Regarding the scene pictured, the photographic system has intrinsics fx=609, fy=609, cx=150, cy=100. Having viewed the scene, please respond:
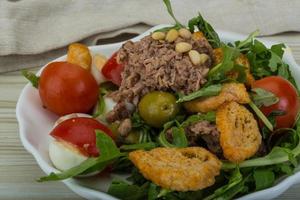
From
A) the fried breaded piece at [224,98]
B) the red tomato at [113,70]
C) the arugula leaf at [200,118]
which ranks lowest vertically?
the arugula leaf at [200,118]

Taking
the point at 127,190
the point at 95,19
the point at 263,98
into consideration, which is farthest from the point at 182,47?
the point at 95,19

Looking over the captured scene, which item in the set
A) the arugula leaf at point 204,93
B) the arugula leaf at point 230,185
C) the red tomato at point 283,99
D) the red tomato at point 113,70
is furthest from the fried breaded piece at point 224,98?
the red tomato at point 113,70

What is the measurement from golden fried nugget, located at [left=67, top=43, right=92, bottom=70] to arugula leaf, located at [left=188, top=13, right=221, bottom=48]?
36 centimetres

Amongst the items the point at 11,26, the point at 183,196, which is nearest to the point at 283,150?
the point at 183,196

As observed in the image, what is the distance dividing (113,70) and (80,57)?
13 cm

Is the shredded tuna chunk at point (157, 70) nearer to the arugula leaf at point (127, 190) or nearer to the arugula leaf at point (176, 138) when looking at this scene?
the arugula leaf at point (176, 138)

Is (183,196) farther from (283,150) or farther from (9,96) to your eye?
(9,96)

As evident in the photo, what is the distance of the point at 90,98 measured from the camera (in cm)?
193

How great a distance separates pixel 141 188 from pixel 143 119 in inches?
10.9

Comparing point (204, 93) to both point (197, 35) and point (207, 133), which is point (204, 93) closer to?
point (207, 133)

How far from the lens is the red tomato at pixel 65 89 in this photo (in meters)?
1.89

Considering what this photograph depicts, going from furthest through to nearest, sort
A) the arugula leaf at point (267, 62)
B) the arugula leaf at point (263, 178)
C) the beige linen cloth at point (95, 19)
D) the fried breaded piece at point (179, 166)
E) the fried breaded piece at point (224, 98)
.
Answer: the beige linen cloth at point (95, 19)
the arugula leaf at point (267, 62)
the fried breaded piece at point (224, 98)
the arugula leaf at point (263, 178)
the fried breaded piece at point (179, 166)

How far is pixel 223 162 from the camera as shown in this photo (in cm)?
165

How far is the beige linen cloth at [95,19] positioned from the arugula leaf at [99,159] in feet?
3.26
